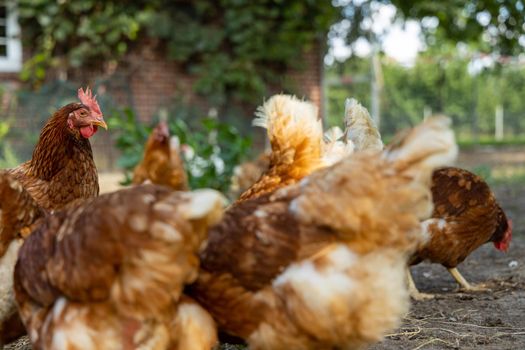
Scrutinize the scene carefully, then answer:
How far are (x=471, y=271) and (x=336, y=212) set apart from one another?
3391 mm

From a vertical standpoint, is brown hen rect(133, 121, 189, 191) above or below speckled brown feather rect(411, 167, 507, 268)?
above

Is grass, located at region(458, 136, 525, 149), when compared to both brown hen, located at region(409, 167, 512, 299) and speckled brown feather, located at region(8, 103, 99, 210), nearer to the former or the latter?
brown hen, located at region(409, 167, 512, 299)

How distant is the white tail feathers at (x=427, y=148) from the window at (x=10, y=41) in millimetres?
10418

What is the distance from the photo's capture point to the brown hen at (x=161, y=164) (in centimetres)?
258

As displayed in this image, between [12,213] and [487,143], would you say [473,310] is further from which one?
[487,143]

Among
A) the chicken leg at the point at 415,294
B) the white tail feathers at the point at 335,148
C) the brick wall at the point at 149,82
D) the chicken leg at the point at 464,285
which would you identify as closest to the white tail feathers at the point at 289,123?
the white tail feathers at the point at 335,148

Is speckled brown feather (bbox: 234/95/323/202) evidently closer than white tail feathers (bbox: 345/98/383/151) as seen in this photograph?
Yes

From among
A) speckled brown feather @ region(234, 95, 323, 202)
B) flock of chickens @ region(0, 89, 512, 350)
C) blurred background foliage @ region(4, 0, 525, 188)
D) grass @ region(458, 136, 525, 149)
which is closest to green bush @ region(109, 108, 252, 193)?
blurred background foliage @ region(4, 0, 525, 188)

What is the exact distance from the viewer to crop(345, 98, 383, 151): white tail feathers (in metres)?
3.88

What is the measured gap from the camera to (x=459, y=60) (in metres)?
23.8

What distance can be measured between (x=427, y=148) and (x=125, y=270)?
112 cm

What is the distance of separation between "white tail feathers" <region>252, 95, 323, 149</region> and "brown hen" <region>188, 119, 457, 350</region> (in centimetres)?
97

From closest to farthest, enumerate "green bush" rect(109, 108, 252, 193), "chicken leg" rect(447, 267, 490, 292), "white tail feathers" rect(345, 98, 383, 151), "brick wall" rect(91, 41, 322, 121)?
"white tail feathers" rect(345, 98, 383, 151) < "chicken leg" rect(447, 267, 490, 292) < "green bush" rect(109, 108, 252, 193) < "brick wall" rect(91, 41, 322, 121)

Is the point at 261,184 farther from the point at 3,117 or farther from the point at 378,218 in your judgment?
the point at 3,117
